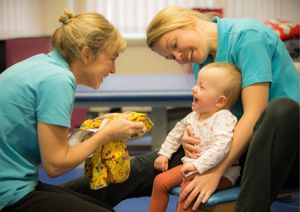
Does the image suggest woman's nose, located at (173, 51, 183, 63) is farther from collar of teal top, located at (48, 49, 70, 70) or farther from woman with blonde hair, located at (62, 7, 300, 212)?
collar of teal top, located at (48, 49, 70, 70)

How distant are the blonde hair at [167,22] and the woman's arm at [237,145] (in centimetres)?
37

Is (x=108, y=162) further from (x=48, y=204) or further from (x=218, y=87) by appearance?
(x=218, y=87)

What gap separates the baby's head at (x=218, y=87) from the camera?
168 cm

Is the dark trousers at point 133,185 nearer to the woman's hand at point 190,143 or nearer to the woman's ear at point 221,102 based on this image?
the woman's hand at point 190,143

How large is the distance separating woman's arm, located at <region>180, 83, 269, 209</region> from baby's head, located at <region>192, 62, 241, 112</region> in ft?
0.21

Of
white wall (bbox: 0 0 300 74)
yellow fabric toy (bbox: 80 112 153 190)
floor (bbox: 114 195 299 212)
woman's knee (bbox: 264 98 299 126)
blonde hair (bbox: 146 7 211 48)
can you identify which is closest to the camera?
woman's knee (bbox: 264 98 299 126)

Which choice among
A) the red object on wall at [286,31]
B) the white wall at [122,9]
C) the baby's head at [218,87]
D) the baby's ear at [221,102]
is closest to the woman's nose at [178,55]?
the baby's head at [218,87]

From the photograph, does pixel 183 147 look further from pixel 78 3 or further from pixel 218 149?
pixel 78 3

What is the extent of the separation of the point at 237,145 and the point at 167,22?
551 millimetres

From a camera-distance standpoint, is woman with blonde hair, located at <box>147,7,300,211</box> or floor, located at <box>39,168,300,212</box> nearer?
woman with blonde hair, located at <box>147,7,300,211</box>

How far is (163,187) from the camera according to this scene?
1.71 m

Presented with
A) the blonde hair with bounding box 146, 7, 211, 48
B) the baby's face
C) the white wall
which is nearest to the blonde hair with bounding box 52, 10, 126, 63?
the blonde hair with bounding box 146, 7, 211, 48

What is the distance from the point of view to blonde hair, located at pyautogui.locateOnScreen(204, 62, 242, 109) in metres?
1.67

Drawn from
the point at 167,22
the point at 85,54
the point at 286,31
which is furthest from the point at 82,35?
the point at 286,31
